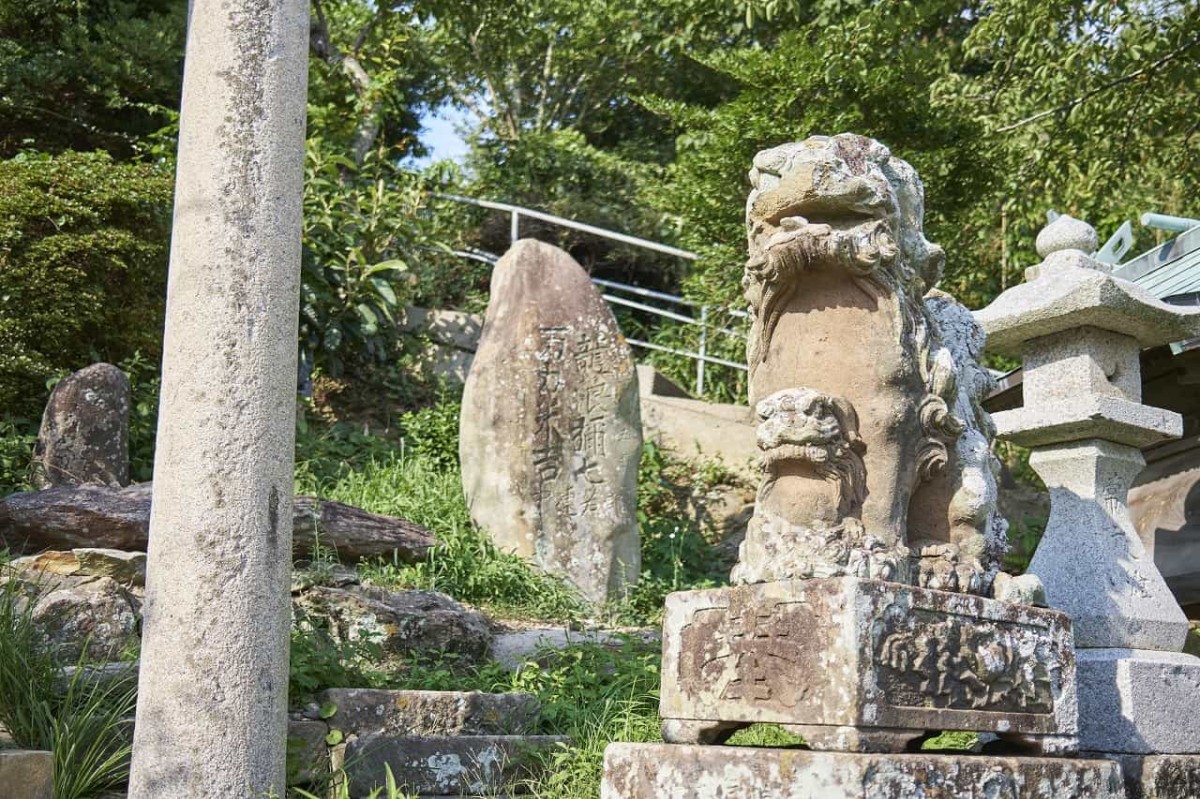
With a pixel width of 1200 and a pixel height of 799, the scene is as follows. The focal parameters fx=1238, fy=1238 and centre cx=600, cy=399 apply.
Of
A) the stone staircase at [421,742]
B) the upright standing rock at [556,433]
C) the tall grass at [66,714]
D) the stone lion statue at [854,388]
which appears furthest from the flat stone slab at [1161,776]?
the upright standing rock at [556,433]

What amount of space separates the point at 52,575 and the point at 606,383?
4074 millimetres

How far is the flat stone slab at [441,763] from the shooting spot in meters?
4.14

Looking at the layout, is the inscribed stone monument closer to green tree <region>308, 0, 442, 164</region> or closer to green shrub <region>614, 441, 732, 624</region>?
green shrub <region>614, 441, 732, 624</region>

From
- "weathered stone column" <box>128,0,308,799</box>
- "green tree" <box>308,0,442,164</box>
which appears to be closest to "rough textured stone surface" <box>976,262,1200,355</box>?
"weathered stone column" <box>128,0,308,799</box>

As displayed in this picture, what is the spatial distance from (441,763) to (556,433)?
4289mm

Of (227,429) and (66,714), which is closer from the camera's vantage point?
(227,429)

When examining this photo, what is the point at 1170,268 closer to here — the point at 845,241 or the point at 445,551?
the point at 845,241

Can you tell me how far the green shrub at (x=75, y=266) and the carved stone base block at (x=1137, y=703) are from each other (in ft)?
23.4

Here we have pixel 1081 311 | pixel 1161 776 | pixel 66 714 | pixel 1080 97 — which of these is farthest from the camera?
pixel 1080 97

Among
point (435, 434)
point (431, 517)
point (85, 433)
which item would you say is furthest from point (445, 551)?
point (435, 434)

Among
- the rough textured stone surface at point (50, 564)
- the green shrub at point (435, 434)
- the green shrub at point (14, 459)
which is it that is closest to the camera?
the rough textured stone surface at point (50, 564)

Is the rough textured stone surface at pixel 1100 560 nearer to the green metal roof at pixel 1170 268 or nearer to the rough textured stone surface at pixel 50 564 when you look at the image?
the green metal roof at pixel 1170 268

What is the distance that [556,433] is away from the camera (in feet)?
27.5

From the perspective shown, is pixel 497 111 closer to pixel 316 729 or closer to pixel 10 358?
pixel 10 358
